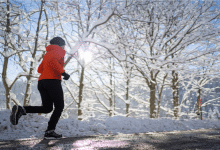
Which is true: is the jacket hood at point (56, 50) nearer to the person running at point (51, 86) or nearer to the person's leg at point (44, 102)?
the person running at point (51, 86)

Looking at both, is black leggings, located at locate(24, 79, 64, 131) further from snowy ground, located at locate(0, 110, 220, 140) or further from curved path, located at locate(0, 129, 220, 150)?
snowy ground, located at locate(0, 110, 220, 140)

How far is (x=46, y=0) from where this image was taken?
19.0 feet

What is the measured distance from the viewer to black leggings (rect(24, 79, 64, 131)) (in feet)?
8.71

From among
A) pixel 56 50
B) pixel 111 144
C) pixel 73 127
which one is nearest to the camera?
pixel 111 144

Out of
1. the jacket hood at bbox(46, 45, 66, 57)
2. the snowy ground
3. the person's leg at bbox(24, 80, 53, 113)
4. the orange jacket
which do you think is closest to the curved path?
the person's leg at bbox(24, 80, 53, 113)

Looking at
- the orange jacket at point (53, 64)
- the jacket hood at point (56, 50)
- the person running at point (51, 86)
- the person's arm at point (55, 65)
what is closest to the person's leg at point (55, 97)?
the person running at point (51, 86)

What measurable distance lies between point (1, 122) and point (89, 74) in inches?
355

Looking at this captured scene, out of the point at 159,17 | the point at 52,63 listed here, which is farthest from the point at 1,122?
the point at 159,17

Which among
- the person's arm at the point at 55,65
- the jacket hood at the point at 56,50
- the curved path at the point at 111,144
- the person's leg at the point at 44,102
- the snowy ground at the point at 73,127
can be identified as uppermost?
the jacket hood at the point at 56,50

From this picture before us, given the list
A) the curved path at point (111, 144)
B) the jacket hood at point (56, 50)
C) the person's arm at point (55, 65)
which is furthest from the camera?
the jacket hood at point (56, 50)

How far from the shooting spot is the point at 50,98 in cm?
279

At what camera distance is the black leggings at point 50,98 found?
2.66 m

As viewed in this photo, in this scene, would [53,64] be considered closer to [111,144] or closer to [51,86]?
[51,86]

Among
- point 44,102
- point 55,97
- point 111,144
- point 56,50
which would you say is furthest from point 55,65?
point 111,144
